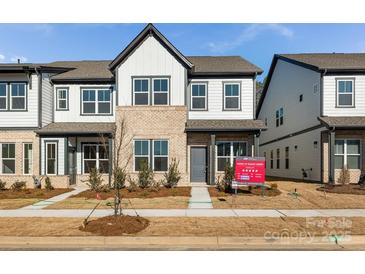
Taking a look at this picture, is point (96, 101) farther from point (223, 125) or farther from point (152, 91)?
point (223, 125)

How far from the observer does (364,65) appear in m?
18.8

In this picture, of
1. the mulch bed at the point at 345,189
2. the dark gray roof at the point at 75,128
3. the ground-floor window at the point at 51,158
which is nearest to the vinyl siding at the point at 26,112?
the dark gray roof at the point at 75,128

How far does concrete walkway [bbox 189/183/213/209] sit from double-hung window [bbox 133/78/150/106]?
20.4 feet

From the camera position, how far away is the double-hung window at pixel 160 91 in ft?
59.0

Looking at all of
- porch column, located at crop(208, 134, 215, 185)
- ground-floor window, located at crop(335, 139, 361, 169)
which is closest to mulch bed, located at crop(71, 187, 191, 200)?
porch column, located at crop(208, 134, 215, 185)

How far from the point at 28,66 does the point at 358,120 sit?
830 inches

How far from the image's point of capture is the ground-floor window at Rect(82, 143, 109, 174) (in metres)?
19.1

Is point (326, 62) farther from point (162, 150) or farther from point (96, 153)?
point (96, 153)

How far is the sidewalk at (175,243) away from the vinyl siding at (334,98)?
1341 centimetres

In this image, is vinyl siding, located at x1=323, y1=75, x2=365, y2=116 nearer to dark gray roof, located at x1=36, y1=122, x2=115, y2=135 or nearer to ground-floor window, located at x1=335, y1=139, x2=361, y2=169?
ground-floor window, located at x1=335, y1=139, x2=361, y2=169

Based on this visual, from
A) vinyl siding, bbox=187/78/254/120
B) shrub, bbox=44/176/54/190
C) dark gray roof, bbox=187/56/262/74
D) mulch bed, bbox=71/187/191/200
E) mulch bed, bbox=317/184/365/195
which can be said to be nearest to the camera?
mulch bed, bbox=71/187/191/200

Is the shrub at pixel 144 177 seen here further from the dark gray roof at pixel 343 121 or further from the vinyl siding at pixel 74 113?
the dark gray roof at pixel 343 121

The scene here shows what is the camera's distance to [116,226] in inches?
324

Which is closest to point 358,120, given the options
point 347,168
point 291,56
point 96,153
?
point 347,168
